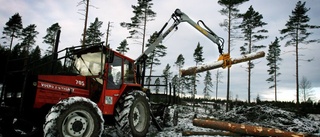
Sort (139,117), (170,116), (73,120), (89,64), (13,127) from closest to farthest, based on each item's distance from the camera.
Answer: (73,120) → (13,127) → (89,64) → (139,117) → (170,116)

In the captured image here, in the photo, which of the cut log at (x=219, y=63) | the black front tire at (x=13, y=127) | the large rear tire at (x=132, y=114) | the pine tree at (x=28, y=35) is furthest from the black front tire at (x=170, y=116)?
the pine tree at (x=28, y=35)

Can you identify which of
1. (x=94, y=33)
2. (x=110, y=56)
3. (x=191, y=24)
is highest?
(x=94, y=33)

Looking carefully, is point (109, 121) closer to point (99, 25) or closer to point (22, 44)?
point (99, 25)

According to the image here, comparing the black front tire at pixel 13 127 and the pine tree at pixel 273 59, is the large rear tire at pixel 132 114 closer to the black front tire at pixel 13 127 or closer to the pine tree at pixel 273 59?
the black front tire at pixel 13 127

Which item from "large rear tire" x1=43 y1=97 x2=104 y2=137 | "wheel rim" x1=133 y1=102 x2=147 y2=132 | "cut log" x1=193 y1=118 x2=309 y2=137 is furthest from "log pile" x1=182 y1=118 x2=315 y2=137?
"large rear tire" x1=43 y1=97 x2=104 y2=137

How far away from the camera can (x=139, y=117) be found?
8016 millimetres

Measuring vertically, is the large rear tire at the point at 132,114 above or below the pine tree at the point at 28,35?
below

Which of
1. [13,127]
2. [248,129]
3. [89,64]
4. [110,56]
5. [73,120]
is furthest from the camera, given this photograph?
[89,64]

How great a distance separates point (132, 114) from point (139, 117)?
0.95 m

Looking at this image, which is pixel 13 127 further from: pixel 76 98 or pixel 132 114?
pixel 132 114

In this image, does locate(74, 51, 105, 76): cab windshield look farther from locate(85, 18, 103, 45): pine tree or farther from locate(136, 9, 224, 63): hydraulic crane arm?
locate(85, 18, 103, 45): pine tree

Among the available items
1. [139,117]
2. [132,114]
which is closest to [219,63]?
[139,117]

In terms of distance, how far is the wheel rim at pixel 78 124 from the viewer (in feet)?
17.0

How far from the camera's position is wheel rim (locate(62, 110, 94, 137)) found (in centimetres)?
520
